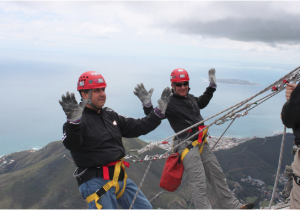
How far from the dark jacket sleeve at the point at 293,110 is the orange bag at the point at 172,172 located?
225 cm

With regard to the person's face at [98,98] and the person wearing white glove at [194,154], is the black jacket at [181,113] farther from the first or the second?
the person's face at [98,98]

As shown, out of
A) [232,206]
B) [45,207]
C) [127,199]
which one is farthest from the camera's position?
[45,207]

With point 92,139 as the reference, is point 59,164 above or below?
below

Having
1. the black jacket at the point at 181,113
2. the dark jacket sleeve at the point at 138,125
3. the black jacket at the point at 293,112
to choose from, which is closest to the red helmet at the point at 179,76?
the black jacket at the point at 181,113

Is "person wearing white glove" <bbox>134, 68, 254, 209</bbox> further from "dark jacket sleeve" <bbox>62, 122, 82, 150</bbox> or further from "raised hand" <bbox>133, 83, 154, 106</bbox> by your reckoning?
"dark jacket sleeve" <bbox>62, 122, 82, 150</bbox>

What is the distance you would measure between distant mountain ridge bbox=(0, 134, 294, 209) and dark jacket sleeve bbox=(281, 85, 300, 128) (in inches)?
2083

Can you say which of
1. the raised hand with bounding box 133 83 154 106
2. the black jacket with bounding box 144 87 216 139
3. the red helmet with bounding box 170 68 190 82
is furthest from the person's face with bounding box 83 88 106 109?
the red helmet with bounding box 170 68 190 82

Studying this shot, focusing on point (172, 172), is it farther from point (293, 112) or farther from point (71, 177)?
point (71, 177)

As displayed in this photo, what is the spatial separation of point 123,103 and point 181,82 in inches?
6354

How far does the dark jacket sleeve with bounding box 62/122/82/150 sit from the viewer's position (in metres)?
2.55

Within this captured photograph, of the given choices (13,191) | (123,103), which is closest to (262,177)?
(13,191)

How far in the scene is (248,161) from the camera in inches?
2963

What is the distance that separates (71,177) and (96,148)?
226 ft

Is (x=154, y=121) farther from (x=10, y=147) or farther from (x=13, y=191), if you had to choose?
(x=10, y=147)
